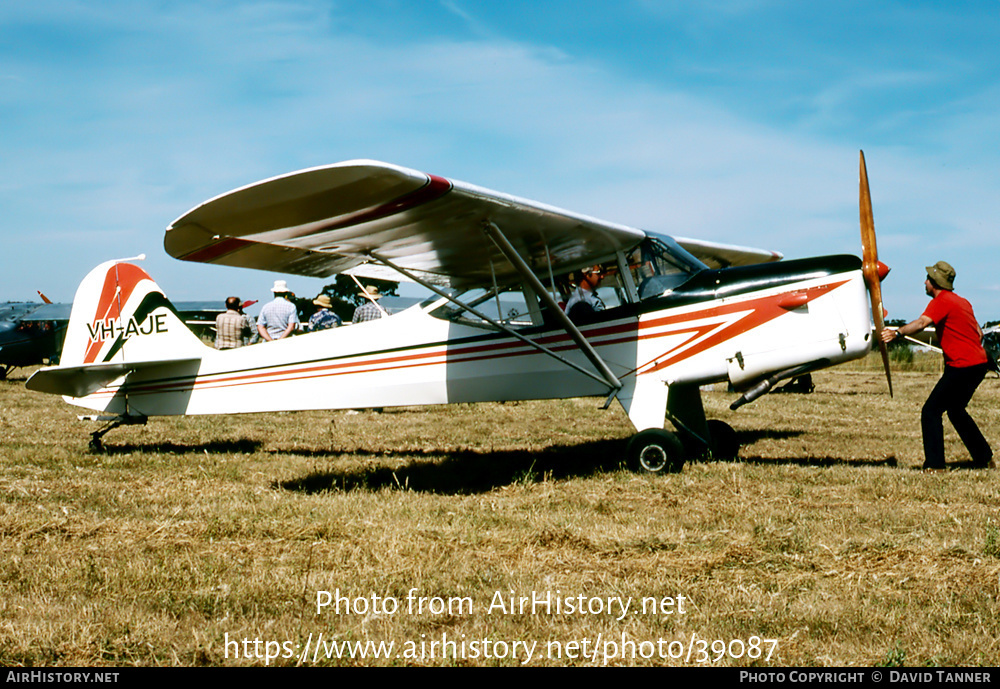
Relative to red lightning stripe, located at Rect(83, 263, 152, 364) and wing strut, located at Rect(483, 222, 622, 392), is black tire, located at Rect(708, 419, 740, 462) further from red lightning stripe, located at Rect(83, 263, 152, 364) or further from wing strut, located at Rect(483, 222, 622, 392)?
red lightning stripe, located at Rect(83, 263, 152, 364)

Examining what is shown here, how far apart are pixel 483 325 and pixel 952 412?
13.2 feet

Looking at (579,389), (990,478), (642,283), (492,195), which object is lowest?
(990,478)

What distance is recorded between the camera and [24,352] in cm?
1822

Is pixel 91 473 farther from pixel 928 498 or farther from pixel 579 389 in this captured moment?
pixel 928 498

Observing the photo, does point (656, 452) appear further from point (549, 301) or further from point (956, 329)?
point (956, 329)

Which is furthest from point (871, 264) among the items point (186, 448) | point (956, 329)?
point (186, 448)

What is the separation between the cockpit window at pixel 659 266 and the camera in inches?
264

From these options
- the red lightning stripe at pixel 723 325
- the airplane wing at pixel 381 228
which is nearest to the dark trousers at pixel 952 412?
the red lightning stripe at pixel 723 325

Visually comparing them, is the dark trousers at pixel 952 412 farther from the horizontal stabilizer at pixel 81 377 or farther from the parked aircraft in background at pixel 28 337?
the parked aircraft in background at pixel 28 337

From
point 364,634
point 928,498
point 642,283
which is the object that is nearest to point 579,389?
point 642,283

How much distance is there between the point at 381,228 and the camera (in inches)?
225

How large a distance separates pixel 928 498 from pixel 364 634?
401cm

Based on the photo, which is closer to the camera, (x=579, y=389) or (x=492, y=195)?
(x=492, y=195)

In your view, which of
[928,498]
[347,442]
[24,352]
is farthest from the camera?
[24,352]
